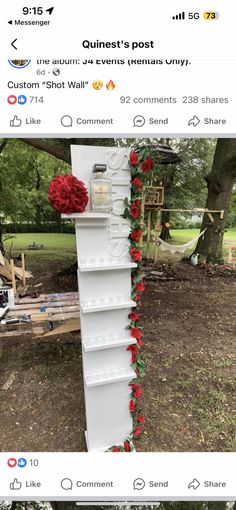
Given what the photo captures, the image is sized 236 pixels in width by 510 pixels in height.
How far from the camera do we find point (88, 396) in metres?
1.75

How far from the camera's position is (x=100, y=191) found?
5.07 ft

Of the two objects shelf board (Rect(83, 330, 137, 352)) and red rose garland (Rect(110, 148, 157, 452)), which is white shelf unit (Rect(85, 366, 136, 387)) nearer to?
red rose garland (Rect(110, 148, 157, 452))

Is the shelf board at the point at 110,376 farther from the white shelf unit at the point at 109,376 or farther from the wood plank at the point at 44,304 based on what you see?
the wood plank at the point at 44,304

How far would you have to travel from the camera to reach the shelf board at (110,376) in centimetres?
170

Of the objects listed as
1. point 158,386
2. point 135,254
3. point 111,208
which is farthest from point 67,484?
point 111,208

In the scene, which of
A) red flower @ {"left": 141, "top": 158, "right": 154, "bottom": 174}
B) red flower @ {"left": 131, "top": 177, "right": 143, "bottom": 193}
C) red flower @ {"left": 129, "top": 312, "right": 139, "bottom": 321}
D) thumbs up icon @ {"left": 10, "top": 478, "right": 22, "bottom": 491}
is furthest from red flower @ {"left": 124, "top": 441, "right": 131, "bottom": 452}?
red flower @ {"left": 141, "top": 158, "right": 154, "bottom": 174}

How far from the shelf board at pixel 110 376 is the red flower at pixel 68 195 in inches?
42.1

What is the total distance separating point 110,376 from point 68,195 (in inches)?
46.8
